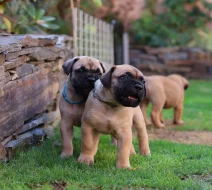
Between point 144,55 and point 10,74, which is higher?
point 10,74

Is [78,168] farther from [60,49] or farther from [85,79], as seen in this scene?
[60,49]

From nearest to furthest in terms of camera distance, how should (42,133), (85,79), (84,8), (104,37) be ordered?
(85,79)
(42,133)
(84,8)
(104,37)

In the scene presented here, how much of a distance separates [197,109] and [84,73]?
17.6 ft

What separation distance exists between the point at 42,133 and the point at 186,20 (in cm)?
1190

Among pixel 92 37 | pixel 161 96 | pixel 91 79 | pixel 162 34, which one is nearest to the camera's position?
pixel 91 79

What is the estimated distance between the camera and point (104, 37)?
14.7m

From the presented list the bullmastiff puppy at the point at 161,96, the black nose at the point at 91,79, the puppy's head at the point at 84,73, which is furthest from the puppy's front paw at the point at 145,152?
the bullmastiff puppy at the point at 161,96

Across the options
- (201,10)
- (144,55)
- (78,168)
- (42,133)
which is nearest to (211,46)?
(201,10)

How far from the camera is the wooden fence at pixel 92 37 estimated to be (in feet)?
37.4

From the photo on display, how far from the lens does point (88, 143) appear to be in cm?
525

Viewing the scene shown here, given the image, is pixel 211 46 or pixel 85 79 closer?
pixel 85 79

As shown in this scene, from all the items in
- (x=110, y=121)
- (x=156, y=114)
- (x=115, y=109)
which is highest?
(x=115, y=109)

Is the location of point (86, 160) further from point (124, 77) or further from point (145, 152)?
point (124, 77)

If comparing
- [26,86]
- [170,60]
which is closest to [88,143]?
[26,86]
